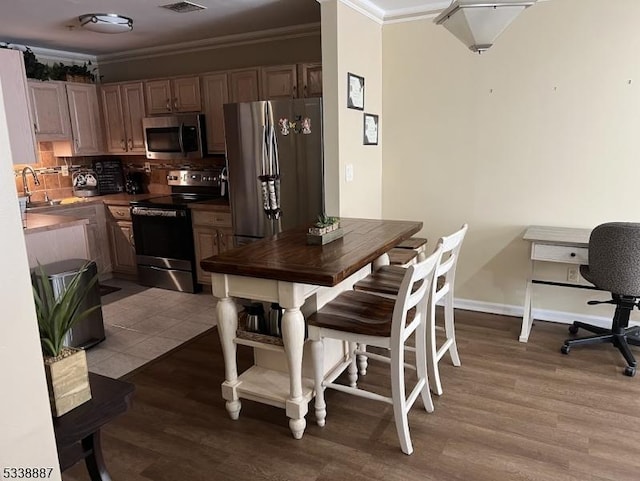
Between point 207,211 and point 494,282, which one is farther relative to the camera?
point 207,211

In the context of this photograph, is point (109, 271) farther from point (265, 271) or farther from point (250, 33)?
point (265, 271)

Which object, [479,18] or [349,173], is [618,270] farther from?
[349,173]

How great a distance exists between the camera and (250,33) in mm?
4543

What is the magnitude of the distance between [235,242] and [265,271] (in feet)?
7.15

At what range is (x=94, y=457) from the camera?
1477 mm

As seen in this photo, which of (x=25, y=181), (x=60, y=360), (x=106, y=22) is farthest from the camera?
(x=25, y=181)

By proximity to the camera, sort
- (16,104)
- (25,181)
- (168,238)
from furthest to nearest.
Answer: (25,181)
(168,238)
(16,104)

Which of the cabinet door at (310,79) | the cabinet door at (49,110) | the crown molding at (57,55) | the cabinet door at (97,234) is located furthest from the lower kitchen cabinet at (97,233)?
the cabinet door at (310,79)

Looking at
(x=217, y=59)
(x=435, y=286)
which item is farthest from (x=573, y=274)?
(x=217, y=59)

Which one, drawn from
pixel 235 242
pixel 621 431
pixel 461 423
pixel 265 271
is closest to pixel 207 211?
pixel 235 242

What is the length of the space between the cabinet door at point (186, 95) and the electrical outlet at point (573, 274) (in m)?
3.68

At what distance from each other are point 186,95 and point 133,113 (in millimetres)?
772

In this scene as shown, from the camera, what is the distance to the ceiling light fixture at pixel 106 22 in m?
3.73

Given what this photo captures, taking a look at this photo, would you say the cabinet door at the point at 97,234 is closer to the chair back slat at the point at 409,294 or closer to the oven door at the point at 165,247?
the oven door at the point at 165,247
